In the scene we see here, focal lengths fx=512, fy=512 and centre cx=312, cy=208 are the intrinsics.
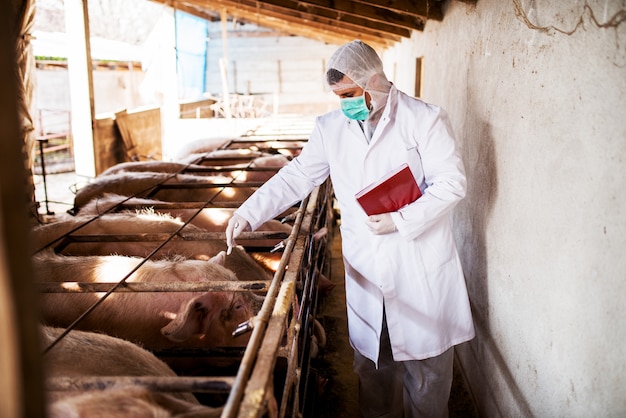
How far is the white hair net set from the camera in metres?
2.47

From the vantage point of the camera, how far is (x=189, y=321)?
2326mm

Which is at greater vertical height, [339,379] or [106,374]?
[106,374]

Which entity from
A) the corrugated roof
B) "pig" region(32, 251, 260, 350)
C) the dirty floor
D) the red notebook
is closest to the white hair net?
the red notebook

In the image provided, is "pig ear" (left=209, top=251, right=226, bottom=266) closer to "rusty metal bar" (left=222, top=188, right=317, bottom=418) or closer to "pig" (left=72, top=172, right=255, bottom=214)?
"rusty metal bar" (left=222, top=188, right=317, bottom=418)

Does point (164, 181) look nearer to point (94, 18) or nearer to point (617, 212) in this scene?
point (617, 212)

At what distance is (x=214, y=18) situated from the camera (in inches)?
861

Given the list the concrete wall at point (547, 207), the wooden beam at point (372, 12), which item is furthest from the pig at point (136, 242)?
the wooden beam at point (372, 12)

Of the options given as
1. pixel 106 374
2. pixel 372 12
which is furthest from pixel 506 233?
pixel 372 12

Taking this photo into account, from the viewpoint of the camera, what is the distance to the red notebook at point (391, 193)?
2406 millimetres

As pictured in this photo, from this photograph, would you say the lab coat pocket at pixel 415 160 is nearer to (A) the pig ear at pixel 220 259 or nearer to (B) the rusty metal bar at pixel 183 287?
(B) the rusty metal bar at pixel 183 287

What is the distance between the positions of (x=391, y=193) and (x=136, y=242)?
198 centimetres

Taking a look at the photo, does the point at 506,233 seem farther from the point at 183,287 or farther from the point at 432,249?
the point at 183,287

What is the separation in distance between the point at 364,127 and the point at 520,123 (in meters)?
0.77

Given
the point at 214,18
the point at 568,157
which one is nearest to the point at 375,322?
the point at 568,157
